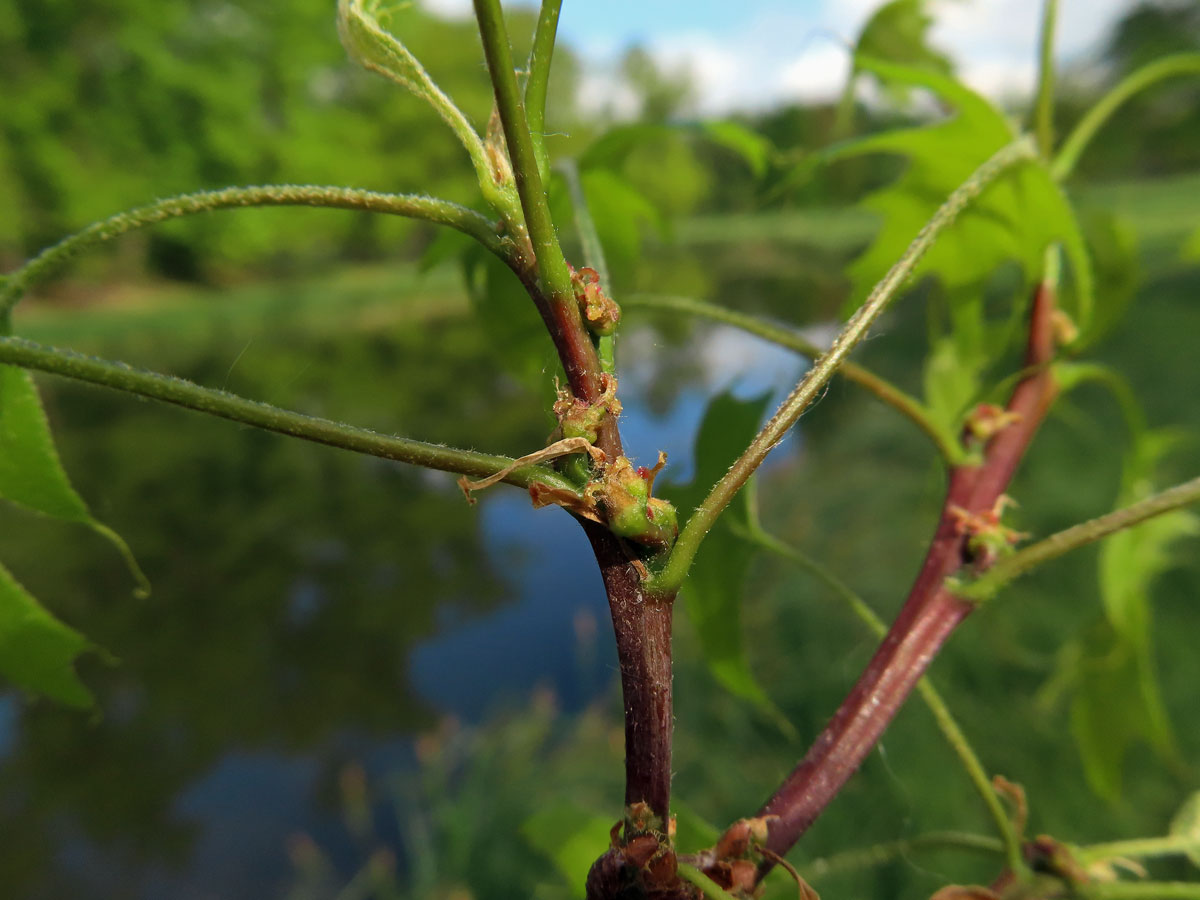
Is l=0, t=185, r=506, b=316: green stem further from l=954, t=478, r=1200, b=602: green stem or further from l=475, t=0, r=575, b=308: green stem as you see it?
l=954, t=478, r=1200, b=602: green stem

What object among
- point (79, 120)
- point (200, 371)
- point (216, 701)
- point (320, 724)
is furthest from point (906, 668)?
point (79, 120)

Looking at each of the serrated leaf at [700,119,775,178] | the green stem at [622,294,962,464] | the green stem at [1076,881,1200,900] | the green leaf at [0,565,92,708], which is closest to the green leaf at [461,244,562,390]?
the green stem at [622,294,962,464]

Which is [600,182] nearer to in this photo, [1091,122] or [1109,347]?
[1091,122]

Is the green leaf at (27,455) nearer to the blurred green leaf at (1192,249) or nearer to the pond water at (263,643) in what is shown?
the blurred green leaf at (1192,249)

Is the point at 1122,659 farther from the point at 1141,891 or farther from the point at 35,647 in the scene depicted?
the point at 35,647

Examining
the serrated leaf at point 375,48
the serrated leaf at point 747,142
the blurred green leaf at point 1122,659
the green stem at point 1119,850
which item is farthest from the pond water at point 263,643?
the serrated leaf at point 375,48

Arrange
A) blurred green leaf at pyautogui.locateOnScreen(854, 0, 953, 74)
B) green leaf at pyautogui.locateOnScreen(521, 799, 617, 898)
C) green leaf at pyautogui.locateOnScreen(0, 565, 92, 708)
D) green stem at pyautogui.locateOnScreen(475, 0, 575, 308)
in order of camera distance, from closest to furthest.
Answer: green stem at pyautogui.locateOnScreen(475, 0, 575, 308) < green leaf at pyautogui.locateOnScreen(0, 565, 92, 708) < green leaf at pyautogui.locateOnScreen(521, 799, 617, 898) < blurred green leaf at pyautogui.locateOnScreen(854, 0, 953, 74)
